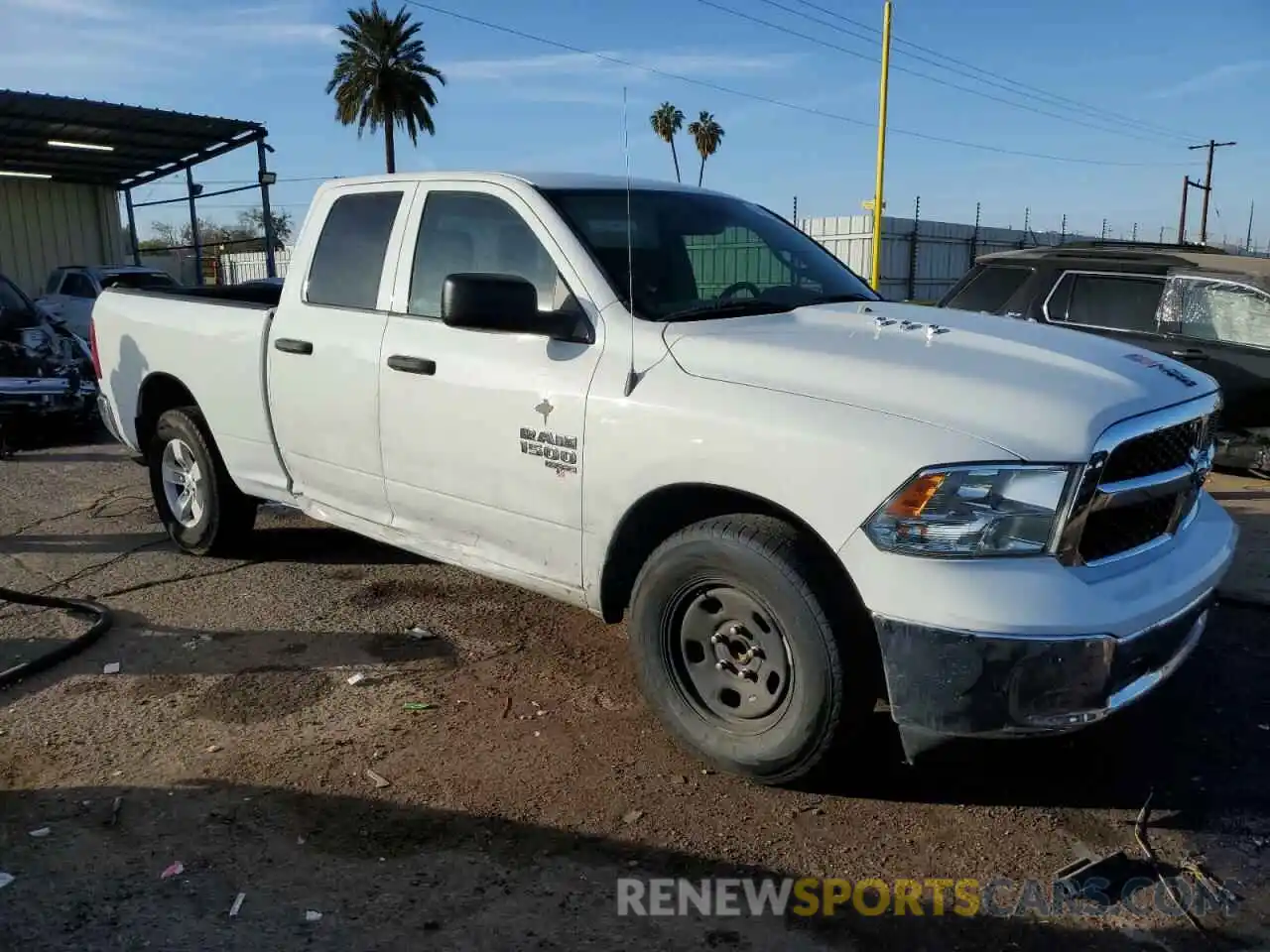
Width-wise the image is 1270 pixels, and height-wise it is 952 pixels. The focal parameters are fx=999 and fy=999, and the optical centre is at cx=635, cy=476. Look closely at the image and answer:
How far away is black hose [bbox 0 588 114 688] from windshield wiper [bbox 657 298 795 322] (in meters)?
3.03

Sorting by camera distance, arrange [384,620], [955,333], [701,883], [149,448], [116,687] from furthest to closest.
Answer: [149,448]
[384,620]
[116,687]
[955,333]
[701,883]

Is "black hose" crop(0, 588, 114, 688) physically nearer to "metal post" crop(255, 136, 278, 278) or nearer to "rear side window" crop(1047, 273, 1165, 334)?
"rear side window" crop(1047, 273, 1165, 334)

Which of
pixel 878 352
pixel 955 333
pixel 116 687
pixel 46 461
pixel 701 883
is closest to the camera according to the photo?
pixel 701 883

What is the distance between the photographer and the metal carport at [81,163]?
19906 mm

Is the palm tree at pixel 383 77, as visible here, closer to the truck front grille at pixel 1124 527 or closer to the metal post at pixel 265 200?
the metal post at pixel 265 200

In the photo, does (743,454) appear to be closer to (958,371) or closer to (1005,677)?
(958,371)

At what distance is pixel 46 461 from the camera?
901 cm

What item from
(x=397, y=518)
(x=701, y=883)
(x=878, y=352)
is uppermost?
(x=878, y=352)

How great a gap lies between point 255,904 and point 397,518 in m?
1.93

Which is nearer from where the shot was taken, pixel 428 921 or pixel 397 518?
pixel 428 921

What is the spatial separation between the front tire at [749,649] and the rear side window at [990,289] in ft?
18.9

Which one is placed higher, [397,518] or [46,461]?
[397,518]

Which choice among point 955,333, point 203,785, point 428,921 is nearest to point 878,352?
point 955,333

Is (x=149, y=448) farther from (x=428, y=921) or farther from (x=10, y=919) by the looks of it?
(x=428, y=921)
